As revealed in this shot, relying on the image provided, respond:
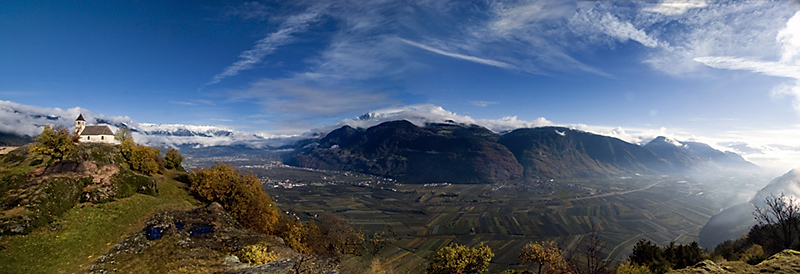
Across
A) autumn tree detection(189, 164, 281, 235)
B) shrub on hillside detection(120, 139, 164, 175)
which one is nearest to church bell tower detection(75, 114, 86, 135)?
shrub on hillside detection(120, 139, 164, 175)

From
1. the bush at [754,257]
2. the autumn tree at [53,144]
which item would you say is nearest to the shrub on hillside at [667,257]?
the bush at [754,257]

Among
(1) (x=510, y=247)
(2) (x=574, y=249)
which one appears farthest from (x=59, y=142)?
(2) (x=574, y=249)

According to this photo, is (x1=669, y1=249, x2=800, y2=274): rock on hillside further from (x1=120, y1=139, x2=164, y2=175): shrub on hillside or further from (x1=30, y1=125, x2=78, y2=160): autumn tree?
(x1=120, y1=139, x2=164, y2=175): shrub on hillside

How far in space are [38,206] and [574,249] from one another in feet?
537

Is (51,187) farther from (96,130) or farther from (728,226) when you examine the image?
(728,226)

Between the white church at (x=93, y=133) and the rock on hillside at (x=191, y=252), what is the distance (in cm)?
4759

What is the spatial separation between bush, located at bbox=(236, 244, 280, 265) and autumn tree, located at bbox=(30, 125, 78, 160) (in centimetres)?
4085

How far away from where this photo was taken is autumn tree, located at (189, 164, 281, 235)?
152ft

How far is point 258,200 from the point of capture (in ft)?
164

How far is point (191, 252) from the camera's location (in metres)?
23.2

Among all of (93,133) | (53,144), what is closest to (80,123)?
(93,133)

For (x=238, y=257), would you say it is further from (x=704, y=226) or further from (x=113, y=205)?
(x=704, y=226)

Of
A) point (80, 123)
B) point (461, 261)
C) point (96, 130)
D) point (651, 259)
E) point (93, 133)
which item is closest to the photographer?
point (461, 261)

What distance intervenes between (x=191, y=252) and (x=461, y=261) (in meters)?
29.4
